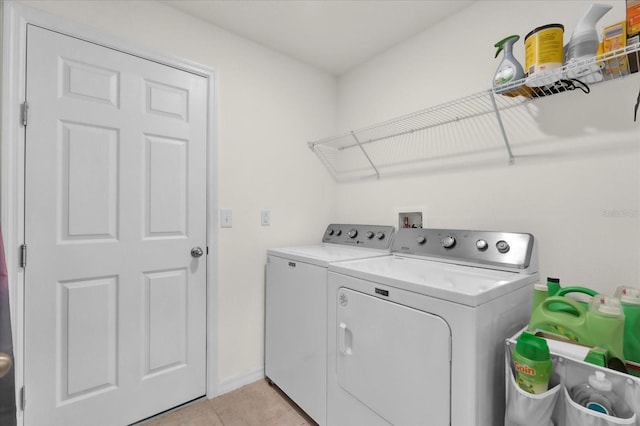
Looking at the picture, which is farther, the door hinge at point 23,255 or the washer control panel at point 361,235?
the washer control panel at point 361,235

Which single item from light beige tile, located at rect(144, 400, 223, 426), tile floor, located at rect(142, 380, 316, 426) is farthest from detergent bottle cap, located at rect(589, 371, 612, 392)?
light beige tile, located at rect(144, 400, 223, 426)

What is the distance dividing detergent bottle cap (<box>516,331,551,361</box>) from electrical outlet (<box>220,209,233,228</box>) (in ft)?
5.47

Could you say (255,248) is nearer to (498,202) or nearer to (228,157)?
(228,157)

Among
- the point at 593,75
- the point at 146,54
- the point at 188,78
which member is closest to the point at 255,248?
the point at 188,78

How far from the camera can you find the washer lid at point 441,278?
40.3 inches

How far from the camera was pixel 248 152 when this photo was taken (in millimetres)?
2090

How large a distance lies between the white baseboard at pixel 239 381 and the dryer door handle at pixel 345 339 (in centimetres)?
101

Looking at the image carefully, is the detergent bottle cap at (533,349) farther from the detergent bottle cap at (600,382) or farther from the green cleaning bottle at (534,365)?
the detergent bottle cap at (600,382)

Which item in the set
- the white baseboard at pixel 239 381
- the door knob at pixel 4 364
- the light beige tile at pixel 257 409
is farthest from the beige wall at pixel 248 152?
the door knob at pixel 4 364

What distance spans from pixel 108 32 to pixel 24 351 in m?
1.64

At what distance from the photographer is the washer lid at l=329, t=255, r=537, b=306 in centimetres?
102

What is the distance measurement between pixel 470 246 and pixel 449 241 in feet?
0.36

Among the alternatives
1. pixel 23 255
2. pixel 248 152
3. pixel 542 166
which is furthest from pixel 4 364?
pixel 542 166

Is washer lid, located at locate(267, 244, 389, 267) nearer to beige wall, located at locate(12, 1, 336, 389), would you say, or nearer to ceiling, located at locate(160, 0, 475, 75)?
beige wall, located at locate(12, 1, 336, 389)
